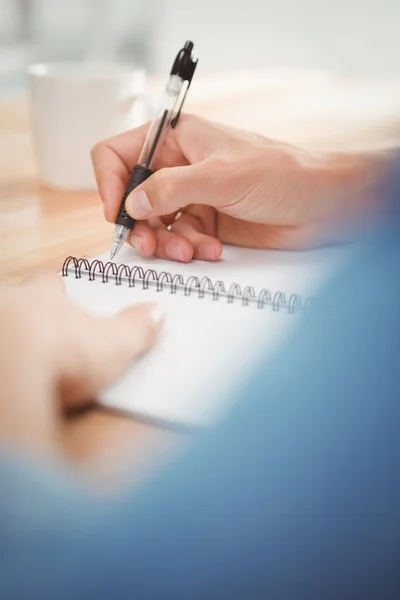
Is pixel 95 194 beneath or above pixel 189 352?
above

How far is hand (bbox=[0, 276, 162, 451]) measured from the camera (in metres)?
0.33

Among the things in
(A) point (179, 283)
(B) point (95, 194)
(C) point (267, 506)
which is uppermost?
(B) point (95, 194)

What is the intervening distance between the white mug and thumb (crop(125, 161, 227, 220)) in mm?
244

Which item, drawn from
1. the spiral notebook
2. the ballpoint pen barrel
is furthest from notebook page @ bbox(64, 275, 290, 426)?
the ballpoint pen barrel

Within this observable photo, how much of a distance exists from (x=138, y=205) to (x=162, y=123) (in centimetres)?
14

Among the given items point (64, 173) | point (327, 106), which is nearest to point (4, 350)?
point (64, 173)

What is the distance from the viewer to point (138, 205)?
0.69 meters

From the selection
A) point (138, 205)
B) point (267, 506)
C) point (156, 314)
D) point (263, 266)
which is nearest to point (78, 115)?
point (138, 205)

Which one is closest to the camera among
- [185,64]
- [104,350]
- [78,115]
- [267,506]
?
[267,506]

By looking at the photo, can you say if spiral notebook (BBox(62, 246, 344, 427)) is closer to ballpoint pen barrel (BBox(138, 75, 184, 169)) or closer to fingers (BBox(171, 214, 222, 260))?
fingers (BBox(171, 214, 222, 260))

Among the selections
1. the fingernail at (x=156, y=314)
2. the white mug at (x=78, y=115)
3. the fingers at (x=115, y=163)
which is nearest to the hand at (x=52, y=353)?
the fingernail at (x=156, y=314)

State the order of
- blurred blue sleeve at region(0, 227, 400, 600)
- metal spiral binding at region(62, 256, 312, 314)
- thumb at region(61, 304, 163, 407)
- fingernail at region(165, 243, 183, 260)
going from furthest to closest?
fingernail at region(165, 243, 183, 260) < metal spiral binding at region(62, 256, 312, 314) < thumb at region(61, 304, 163, 407) < blurred blue sleeve at region(0, 227, 400, 600)

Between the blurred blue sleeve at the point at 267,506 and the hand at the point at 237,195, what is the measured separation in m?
0.35

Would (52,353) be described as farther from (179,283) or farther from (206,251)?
(206,251)
